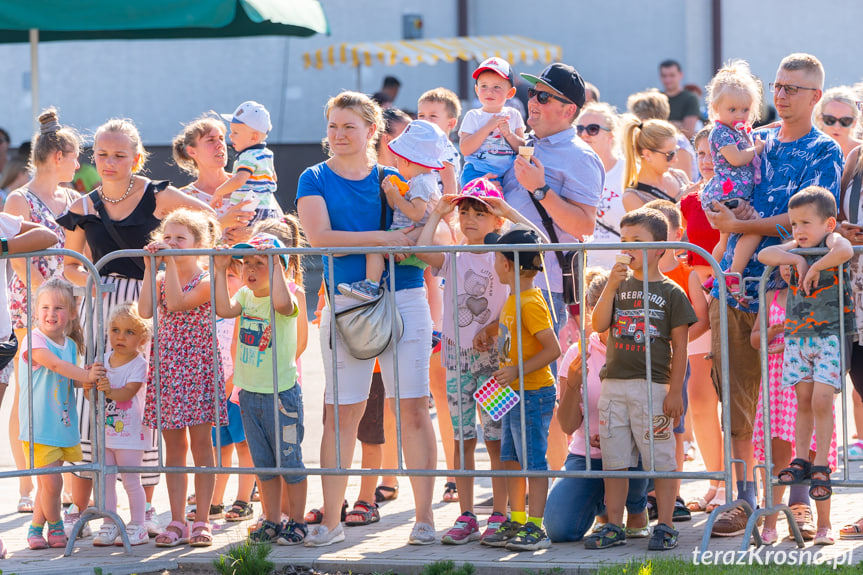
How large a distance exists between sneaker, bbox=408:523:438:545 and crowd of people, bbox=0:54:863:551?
1 cm

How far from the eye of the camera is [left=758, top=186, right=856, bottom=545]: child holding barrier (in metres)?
5.26

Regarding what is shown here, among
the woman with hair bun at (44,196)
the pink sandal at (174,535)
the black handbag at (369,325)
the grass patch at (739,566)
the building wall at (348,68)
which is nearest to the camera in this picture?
the grass patch at (739,566)

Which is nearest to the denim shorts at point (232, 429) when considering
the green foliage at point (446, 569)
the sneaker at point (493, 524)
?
the sneaker at point (493, 524)

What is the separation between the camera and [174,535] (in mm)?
5836

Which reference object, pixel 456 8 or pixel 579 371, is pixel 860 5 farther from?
pixel 579 371

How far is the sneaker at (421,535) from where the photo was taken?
5.70m

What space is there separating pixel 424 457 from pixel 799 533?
1.71 m

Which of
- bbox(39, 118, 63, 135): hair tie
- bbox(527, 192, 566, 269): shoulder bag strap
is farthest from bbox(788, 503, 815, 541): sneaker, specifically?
bbox(39, 118, 63, 135): hair tie

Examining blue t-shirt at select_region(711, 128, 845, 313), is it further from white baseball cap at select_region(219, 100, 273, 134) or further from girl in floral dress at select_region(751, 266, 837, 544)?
white baseball cap at select_region(219, 100, 273, 134)

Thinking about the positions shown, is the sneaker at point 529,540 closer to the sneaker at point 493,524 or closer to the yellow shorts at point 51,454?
the sneaker at point 493,524

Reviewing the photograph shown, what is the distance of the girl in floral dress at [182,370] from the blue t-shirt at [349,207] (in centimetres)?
63

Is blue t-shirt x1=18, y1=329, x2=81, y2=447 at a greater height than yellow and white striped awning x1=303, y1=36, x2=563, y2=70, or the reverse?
yellow and white striped awning x1=303, y1=36, x2=563, y2=70

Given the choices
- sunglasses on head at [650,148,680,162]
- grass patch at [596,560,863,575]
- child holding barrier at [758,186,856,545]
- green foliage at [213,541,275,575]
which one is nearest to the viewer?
grass patch at [596,560,863,575]

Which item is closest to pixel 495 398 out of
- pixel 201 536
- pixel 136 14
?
pixel 201 536
